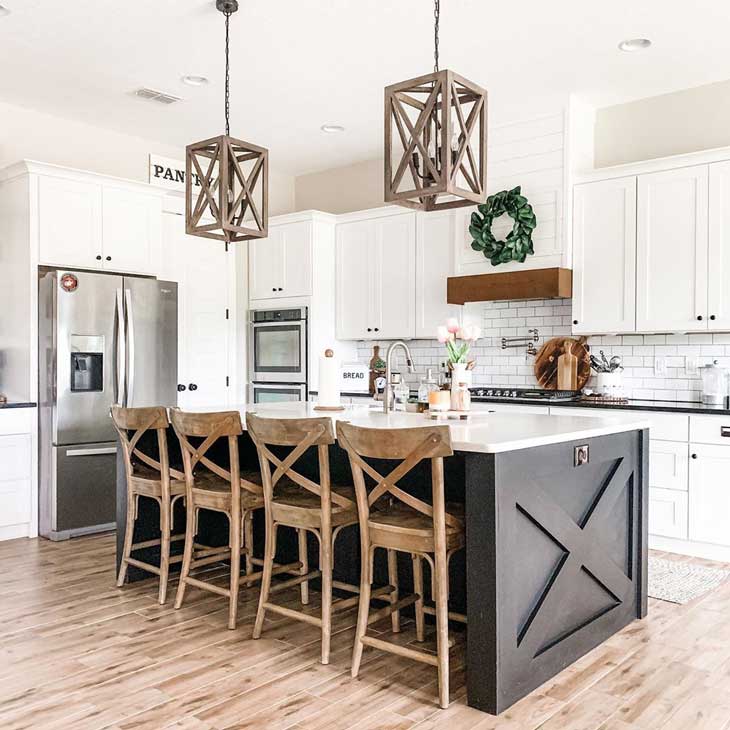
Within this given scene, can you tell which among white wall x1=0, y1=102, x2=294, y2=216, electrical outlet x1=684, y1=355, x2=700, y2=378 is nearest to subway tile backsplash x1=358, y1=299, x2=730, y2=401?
electrical outlet x1=684, y1=355, x2=700, y2=378

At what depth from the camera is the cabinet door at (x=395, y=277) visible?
19.6 ft

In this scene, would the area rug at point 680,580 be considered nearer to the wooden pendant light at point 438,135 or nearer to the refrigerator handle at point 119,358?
the wooden pendant light at point 438,135

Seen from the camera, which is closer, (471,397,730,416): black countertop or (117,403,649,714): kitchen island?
(117,403,649,714): kitchen island

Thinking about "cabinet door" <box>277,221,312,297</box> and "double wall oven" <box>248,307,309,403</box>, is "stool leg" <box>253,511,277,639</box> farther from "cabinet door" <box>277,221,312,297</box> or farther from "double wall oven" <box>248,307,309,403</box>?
"cabinet door" <box>277,221,312,297</box>

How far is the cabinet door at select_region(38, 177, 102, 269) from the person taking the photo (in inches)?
196

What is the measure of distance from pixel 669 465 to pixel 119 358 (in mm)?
3609

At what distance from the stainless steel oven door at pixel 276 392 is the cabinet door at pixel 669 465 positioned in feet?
9.36

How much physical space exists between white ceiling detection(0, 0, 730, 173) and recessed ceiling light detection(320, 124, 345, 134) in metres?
0.07

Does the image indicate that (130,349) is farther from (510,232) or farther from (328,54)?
(510,232)

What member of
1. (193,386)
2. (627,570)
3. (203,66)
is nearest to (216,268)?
(193,386)

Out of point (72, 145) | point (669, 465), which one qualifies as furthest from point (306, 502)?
point (72, 145)

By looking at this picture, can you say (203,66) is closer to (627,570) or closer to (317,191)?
(317,191)

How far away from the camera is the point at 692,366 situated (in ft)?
16.1

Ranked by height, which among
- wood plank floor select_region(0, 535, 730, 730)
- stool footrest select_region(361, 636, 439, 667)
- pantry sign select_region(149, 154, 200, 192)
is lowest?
wood plank floor select_region(0, 535, 730, 730)
